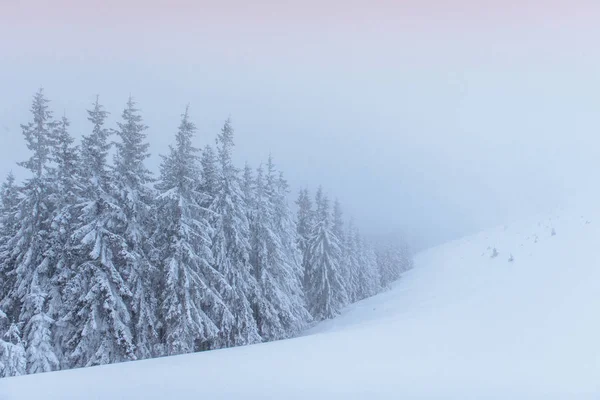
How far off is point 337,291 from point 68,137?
23.0m

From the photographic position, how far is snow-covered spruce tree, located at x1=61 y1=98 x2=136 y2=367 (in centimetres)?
1170

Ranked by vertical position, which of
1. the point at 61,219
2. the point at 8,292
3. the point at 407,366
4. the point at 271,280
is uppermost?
the point at 61,219

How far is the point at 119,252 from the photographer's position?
40.1ft

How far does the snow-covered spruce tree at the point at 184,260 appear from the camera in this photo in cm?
1315

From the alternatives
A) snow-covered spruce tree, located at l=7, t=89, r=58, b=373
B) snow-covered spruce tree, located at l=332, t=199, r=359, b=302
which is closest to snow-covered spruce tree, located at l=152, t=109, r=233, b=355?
snow-covered spruce tree, located at l=7, t=89, r=58, b=373

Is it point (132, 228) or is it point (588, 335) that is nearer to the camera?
point (588, 335)

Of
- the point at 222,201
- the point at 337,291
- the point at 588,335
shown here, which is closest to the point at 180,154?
the point at 222,201

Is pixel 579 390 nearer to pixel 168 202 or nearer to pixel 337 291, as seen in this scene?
pixel 168 202

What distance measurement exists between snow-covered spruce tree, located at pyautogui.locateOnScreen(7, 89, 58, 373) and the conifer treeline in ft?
0.15

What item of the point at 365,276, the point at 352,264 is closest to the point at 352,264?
the point at 352,264

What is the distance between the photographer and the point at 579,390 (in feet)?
8.13

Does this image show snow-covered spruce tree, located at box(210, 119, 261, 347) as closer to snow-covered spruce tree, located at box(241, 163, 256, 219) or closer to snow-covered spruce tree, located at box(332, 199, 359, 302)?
snow-covered spruce tree, located at box(241, 163, 256, 219)

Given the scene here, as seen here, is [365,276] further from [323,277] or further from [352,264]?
[323,277]

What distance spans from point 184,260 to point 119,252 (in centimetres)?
270
